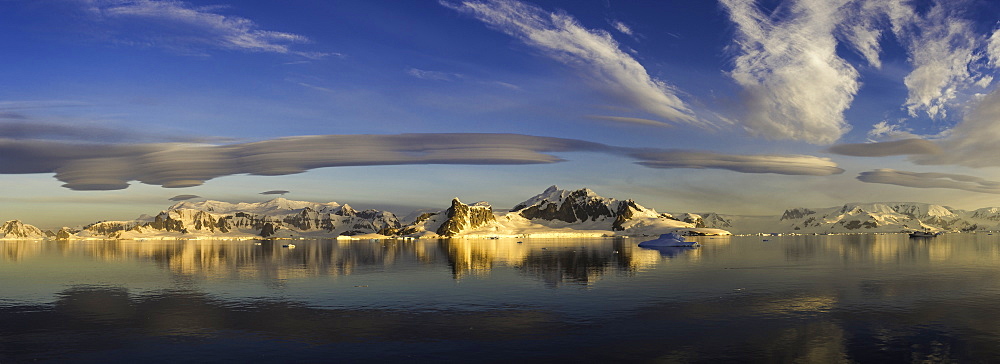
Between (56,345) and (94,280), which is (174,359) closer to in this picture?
(56,345)

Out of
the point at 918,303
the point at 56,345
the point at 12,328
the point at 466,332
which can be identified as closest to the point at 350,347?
the point at 466,332

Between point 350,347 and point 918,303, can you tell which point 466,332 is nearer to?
point 350,347

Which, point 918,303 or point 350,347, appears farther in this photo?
point 918,303

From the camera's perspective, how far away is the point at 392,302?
6438 cm

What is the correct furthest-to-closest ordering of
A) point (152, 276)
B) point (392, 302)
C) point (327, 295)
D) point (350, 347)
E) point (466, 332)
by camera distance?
point (152, 276), point (327, 295), point (392, 302), point (466, 332), point (350, 347)

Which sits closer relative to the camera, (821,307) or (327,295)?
(821,307)

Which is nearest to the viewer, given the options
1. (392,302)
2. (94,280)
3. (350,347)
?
(350,347)

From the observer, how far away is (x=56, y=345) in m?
43.3

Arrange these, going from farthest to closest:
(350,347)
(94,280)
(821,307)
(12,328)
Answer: (94,280) < (821,307) < (12,328) < (350,347)

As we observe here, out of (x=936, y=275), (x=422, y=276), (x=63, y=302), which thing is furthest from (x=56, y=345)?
(x=936, y=275)

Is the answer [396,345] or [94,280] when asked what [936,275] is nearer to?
[396,345]

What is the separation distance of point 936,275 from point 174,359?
102 m

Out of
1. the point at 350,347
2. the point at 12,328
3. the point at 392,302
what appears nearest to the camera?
the point at 350,347

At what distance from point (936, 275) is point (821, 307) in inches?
1983
